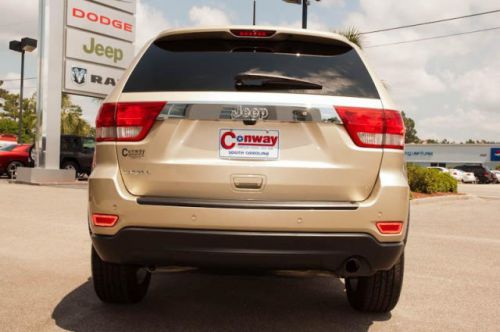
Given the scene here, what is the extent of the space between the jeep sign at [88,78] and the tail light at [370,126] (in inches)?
654

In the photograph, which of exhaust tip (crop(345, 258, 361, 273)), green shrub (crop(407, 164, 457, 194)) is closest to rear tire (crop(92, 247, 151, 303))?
exhaust tip (crop(345, 258, 361, 273))

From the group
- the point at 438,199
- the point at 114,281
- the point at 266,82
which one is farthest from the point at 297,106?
the point at 438,199

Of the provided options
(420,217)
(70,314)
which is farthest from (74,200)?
(70,314)

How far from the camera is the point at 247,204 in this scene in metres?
Answer: 2.79

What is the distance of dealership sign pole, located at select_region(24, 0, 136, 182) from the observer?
17406 millimetres

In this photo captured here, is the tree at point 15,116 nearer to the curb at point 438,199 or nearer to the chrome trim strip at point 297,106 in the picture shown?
the curb at point 438,199

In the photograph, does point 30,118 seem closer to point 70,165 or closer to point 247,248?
point 70,165

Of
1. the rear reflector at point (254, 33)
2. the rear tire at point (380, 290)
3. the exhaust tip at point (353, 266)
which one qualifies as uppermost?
the rear reflector at point (254, 33)

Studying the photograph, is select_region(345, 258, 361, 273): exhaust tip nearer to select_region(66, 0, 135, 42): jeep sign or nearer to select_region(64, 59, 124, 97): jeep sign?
select_region(64, 59, 124, 97): jeep sign

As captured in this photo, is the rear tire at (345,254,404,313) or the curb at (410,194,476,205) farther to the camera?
the curb at (410,194,476,205)

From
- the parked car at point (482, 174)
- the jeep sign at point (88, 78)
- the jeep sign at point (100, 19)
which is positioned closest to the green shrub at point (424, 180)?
the jeep sign at point (88, 78)

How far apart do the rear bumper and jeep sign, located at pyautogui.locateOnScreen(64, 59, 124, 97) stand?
16510 mm

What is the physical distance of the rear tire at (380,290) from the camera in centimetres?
347

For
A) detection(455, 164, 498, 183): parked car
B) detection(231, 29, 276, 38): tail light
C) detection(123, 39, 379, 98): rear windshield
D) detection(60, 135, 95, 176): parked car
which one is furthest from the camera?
detection(455, 164, 498, 183): parked car
